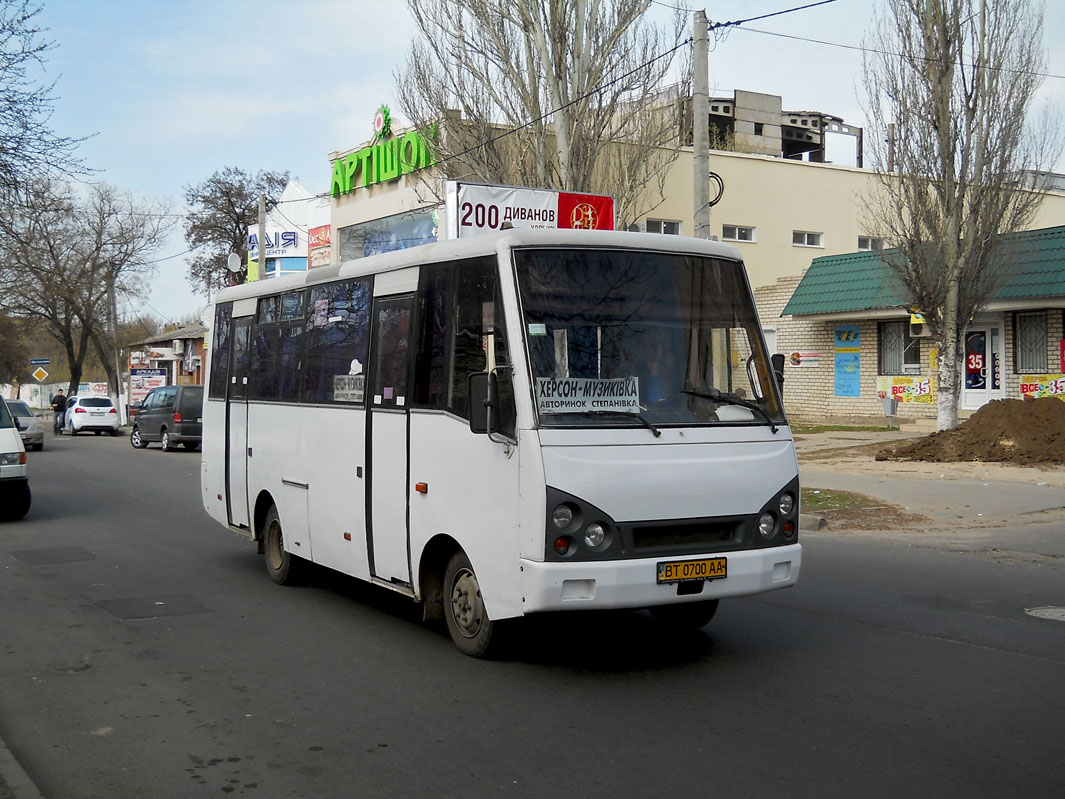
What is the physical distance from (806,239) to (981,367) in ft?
37.8

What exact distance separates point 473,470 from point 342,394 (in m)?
2.24

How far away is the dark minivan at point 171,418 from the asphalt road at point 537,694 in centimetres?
2123

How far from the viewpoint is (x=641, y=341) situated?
687cm

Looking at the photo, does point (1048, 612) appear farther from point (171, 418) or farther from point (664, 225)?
point (171, 418)

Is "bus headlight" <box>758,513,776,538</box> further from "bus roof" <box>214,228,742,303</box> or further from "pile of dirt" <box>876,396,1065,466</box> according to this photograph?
"pile of dirt" <box>876,396,1065,466</box>

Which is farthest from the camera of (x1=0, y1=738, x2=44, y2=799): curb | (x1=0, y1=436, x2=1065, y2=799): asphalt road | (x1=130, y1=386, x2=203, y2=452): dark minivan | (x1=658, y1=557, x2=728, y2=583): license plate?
(x1=130, y1=386, x2=203, y2=452): dark minivan

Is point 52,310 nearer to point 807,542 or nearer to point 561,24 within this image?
point 561,24

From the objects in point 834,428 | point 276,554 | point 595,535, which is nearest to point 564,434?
point 595,535

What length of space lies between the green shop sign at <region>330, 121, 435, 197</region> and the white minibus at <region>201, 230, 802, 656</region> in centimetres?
2085

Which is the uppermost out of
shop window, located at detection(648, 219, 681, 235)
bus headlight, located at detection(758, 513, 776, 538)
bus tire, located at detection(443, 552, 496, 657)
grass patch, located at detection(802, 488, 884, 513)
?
shop window, located at detection(648, 219, 681, 235)

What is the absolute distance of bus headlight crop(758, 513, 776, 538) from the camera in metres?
6.86

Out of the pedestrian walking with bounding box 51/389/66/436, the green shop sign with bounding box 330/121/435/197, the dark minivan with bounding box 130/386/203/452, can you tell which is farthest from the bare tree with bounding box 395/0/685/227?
the pedestrian walking with bounding box 51/389/66/436

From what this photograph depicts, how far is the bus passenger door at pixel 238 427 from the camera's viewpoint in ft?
35.4

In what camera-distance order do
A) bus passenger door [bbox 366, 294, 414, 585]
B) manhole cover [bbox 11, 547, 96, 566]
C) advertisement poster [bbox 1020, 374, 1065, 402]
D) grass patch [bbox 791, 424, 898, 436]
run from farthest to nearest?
grass patch [bbox 791, 424, 898, 436], advertisement poster [bbox 1020, 374, 1065, 402], manhole cover [bbox 11, 547, 96, 566], bus passenger door [bbox 366, 294, 414, 585]
